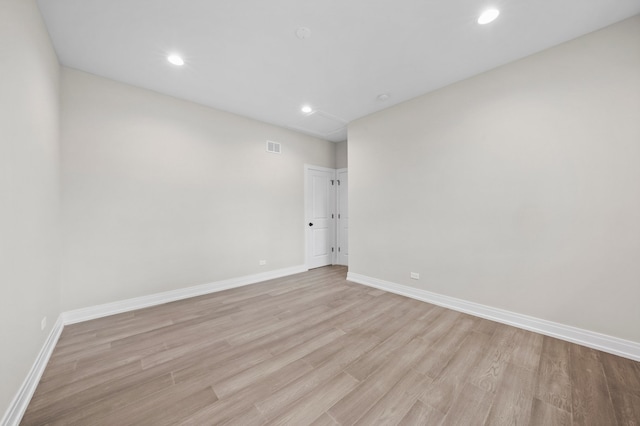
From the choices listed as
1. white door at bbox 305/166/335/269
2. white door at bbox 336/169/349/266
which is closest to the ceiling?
white door at bbox 305/166/335/269

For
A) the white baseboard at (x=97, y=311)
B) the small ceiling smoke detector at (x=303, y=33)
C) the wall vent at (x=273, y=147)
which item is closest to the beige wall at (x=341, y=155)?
the wall vent at (x=273, y=147)

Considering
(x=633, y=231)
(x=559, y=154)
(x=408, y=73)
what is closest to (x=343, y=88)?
(x=408, y=73)

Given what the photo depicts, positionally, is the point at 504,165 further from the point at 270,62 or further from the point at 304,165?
the point at 304,165

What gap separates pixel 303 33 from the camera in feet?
7.07

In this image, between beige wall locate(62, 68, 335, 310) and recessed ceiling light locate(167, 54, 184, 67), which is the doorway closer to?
beige wall locate(62, 68, 335, 310)

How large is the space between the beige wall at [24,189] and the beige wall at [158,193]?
1.60 feet

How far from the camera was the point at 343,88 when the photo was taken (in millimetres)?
3150

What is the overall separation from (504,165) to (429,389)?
2.51 metres

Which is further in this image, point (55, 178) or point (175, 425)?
point (55, 178)

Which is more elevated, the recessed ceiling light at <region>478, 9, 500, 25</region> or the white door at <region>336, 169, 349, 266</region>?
the recessed ceiling light at <region>478, 9, 500, 25</region>

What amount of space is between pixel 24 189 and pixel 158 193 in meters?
1.61

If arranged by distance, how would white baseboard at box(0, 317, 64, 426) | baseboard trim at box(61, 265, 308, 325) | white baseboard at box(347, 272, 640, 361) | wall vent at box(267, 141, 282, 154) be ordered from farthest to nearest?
wall vent at box(267, 141, 282, 154)
baseboard trim at box(61, 265, 308, 325)
white baseboard at box(347, 272, 640, 361)
white baseboard at box(0, 317, 64, 426)

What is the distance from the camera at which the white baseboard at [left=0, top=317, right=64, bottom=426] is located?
52.1 inches

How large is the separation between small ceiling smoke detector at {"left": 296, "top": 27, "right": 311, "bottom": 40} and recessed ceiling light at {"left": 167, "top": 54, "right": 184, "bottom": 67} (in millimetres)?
1396
